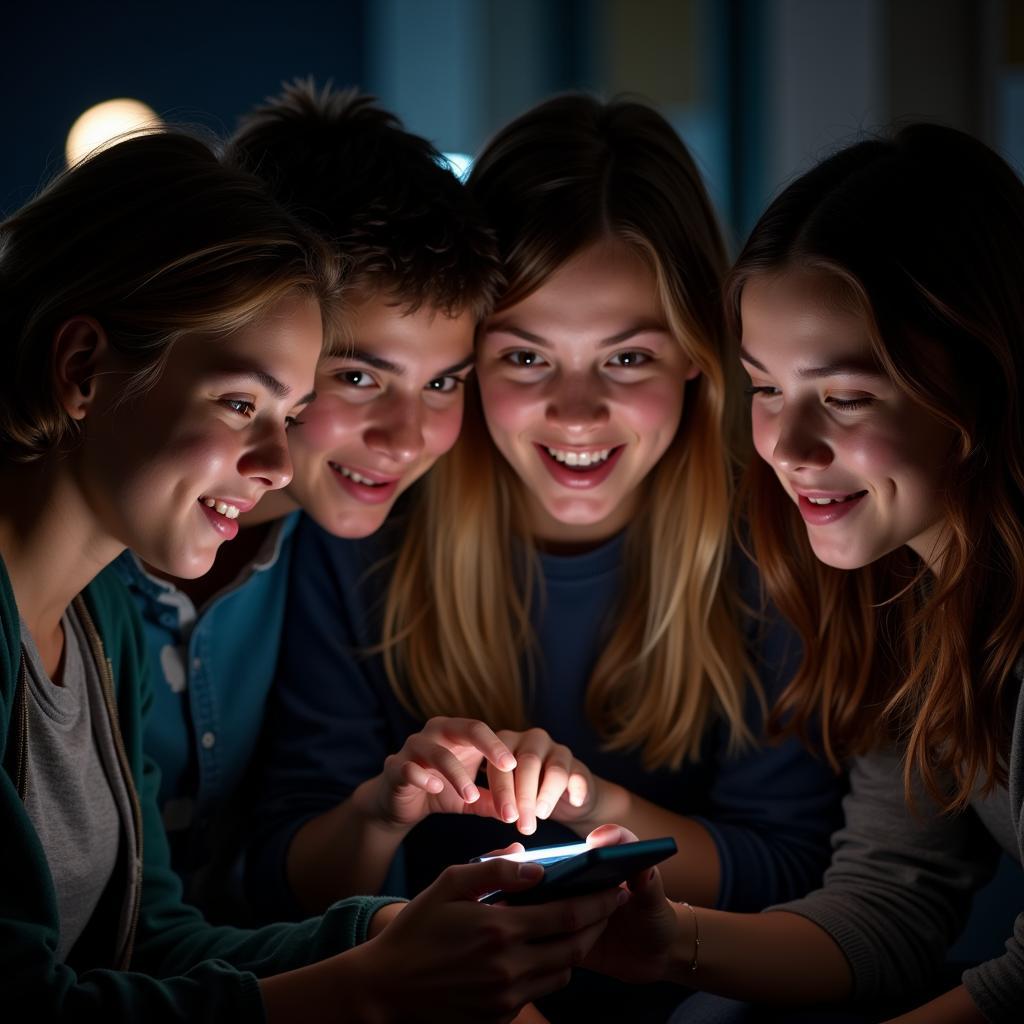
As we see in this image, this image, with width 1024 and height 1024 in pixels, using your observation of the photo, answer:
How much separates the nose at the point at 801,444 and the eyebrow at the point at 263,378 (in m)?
0.51

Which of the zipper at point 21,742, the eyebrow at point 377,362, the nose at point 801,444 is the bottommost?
the zipper at point 21,742

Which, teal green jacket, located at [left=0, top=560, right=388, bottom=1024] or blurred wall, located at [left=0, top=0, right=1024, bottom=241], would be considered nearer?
teal green jacket, located at [left=0, top=560, right=388, bottom=1024]

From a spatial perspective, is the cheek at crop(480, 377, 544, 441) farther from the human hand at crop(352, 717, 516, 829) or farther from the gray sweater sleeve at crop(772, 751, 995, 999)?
the gray sweater sleeve at crop(772, 751, 995, 999)

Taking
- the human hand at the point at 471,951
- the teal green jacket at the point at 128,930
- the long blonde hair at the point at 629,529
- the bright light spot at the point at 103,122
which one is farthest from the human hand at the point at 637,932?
the bright light spot at the point at 103,122

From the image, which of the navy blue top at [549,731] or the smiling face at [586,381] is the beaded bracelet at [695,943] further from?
the smiling face at [586,381]

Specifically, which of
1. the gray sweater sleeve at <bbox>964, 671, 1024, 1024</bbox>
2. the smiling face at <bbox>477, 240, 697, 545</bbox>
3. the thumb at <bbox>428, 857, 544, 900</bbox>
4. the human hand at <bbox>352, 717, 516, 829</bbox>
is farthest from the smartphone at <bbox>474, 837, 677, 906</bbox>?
the smiling face at <bbox>477, 240, 697, 545</bbox>

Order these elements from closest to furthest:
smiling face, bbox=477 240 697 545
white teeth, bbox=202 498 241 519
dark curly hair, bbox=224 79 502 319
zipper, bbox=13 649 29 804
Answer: zipper, bbox=13 649 29 804
white teeth, bbox=202 498 241 519
dark curly hair, bbox=224 79 502 319
smiling face, bbox=477 240 697 545

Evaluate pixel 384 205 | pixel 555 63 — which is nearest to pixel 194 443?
pixel 384 205

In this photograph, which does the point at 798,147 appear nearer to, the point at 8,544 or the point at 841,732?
the point at 841,732

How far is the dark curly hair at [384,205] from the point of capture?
1362mm

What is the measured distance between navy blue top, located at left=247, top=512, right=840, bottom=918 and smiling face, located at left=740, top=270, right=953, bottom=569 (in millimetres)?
308

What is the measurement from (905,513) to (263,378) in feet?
2.15

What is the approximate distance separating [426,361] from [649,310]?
0.29 meters

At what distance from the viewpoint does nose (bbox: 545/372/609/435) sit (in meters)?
1.47
